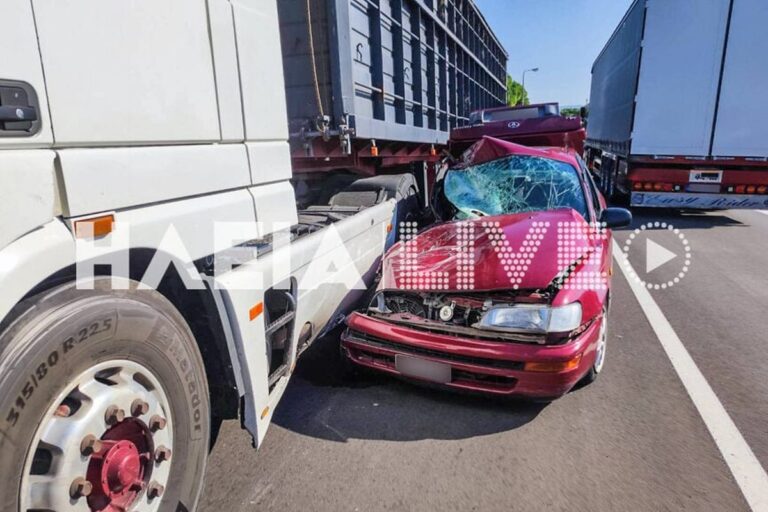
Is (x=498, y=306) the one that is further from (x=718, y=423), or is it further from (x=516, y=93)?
(x=516, y=93)

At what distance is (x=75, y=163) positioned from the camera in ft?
5.25

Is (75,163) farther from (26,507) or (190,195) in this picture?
(26,507)

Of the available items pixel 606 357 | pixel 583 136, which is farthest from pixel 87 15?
pixel 583 136

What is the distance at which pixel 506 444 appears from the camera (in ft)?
9.47

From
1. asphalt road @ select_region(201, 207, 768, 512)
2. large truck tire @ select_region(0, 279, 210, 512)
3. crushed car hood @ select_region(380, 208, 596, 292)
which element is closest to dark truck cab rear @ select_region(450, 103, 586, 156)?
crushed car hood @ select_region(380, 208, 596, 292)

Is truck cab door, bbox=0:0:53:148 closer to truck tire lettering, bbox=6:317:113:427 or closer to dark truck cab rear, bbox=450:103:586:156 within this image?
truck tire lettering, bbox=6:317:113:427

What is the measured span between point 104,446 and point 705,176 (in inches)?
433

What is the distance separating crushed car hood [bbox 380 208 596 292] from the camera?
10.6ft

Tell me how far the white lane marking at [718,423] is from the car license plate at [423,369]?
157 cm

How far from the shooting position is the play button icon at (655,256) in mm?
6728

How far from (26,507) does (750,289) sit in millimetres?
6576

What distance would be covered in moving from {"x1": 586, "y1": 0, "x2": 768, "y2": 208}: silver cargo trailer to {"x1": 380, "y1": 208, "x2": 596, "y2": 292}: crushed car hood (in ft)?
23.4

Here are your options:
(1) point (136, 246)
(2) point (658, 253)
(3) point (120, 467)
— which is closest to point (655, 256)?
(2) point (658, 253)


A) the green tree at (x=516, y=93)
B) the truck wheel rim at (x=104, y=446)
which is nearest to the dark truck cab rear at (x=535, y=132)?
the truck wheel rim at (x=104, y=446)
